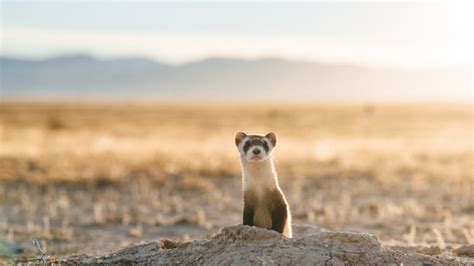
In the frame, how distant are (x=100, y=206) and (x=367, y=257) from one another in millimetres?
10808

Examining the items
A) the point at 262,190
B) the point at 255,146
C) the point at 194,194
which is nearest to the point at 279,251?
the point at 262,190

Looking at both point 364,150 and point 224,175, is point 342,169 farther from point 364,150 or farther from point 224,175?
point 364,150

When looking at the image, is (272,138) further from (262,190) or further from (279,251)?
(279,251)

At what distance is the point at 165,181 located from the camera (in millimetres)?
20406

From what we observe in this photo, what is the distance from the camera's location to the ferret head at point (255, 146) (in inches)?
285

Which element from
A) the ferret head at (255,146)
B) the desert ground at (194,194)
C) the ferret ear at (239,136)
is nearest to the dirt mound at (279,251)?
the ferret head at (255,146)

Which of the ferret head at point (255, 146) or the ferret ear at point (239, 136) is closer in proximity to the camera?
the ferret head at point (255, 146)

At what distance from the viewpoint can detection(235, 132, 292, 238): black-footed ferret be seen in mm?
7469

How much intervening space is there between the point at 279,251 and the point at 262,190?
70cm

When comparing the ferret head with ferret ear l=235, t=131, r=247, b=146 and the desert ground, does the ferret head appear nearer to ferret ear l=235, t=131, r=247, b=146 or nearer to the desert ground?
ferret ear l=235, t=131, r=247, b=146

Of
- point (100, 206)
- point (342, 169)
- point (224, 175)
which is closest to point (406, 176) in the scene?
point (342, 169)

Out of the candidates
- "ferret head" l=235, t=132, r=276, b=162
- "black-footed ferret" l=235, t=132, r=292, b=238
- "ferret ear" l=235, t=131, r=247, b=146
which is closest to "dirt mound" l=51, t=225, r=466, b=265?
"black-footed ferret" l=235, t=132, r=292, b=238

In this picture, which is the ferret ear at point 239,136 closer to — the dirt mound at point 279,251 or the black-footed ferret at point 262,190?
the black-footed ferret at point 262,190

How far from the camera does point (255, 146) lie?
7312 mm
